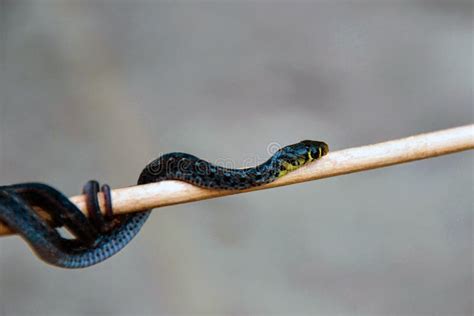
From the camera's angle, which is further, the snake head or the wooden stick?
the snake head

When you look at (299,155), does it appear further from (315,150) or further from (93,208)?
(93,208)

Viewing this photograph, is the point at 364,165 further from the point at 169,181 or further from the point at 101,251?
the point at 101,251

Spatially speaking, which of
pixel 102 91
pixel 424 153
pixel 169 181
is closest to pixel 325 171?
pixel 424 153

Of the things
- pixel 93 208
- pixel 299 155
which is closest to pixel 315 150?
pixel 299 155

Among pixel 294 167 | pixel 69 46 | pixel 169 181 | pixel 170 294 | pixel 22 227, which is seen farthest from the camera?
pixel 69 46

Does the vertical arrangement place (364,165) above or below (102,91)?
below

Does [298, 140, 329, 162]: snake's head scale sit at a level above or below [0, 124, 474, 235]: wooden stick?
above

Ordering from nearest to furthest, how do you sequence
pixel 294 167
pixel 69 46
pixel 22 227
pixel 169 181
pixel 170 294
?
pixel 22 227, pixel 169 181, pixel 294 167, pixel 170 294, pixel 69 46
